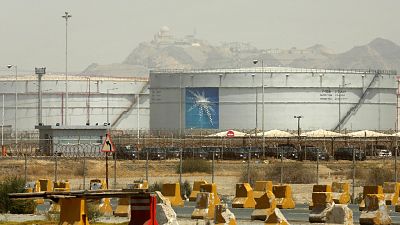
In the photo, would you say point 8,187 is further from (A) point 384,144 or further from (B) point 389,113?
(B) point 389,113

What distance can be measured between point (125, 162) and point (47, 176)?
11.9 meters

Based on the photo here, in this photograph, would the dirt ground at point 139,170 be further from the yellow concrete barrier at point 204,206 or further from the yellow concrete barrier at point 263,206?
the yellow concrete barrier at point 204,206

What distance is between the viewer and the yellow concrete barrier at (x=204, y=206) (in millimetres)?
28234

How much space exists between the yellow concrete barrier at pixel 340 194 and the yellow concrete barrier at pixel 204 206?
6.39m

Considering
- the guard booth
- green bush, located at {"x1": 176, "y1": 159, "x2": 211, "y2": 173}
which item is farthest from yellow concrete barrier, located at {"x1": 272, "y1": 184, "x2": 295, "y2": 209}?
the guard booth

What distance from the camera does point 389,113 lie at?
398 feet

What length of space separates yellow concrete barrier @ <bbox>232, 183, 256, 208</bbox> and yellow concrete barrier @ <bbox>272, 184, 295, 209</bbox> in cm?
98

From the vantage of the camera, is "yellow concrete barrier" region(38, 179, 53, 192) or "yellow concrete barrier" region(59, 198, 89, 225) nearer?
"yellow concrete barrier" region(59, 198, 89, 225)

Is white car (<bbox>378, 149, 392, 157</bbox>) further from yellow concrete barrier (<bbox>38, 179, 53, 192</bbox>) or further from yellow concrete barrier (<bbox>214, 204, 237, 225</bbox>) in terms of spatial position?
yellow concrete barrier (<bbox>214, 204, 237, 225</bbox>)

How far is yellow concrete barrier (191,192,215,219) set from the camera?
28.2 m

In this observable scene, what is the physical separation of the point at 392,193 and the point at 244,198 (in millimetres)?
4457

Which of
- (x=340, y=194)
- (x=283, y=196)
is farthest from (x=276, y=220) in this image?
(x=340, y=194)

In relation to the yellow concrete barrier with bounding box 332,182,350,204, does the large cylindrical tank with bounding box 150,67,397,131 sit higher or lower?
higher

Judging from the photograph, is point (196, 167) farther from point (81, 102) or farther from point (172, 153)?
point (81, 102)
